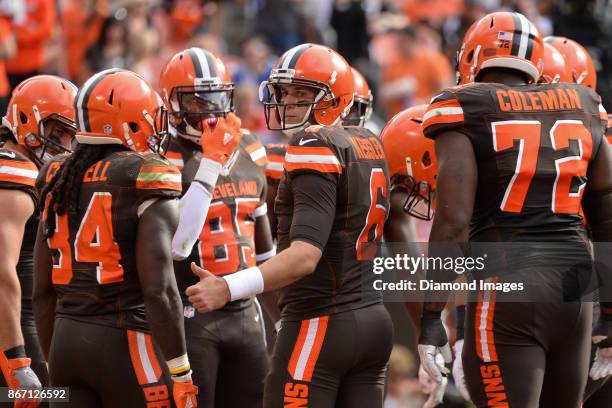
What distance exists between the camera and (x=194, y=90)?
18.9ft

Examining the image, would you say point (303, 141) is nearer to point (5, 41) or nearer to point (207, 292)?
point (207, 292)

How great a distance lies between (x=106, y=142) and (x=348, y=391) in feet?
5.01

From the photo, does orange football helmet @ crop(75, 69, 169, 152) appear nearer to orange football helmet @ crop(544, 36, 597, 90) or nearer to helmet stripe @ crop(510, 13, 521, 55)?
helmet stripe @ crop(510, 13, 521, 55)

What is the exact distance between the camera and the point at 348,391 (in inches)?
183

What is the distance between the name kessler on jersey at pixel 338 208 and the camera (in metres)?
4.46

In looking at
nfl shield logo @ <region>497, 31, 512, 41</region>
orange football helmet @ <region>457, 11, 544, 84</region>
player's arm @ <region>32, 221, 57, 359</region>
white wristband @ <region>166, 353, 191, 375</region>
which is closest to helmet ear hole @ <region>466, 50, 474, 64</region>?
orange football helmet @ <region>457, 11, 544, 84</region>

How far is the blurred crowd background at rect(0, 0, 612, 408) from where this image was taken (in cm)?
1084

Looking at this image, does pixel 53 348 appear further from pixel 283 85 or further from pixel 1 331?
pixel 283 85

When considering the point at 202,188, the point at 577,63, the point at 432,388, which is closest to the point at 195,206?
the point at 202,188

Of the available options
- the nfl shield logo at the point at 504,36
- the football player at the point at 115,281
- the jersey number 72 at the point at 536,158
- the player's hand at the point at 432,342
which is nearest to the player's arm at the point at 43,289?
the football player at the point at 115,281

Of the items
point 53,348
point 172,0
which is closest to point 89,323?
point 53,348

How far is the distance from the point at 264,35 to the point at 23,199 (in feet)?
29.1

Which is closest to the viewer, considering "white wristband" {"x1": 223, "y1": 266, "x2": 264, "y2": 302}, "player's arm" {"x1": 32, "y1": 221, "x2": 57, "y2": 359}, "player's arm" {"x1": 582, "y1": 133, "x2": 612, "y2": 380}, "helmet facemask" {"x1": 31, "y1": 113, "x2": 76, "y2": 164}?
"white wristband" {"x1": 223, "y1": 266, "x2": 264, "y2": 302}

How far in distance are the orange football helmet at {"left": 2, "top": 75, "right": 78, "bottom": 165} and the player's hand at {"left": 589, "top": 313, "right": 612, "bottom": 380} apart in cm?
281
